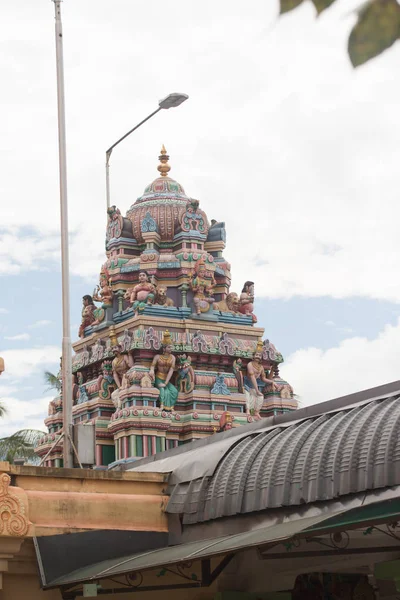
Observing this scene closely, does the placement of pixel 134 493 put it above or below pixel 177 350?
below

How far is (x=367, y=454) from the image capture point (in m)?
11.5

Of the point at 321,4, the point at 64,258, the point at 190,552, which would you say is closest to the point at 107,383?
the point at 64,258

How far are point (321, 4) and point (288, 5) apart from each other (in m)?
0.06

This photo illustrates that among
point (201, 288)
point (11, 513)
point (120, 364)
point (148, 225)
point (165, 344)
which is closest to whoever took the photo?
point (11, 513)

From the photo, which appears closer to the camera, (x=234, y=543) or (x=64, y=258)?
(x=234, y=543)

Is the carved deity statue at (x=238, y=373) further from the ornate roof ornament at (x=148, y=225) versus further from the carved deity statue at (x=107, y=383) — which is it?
the ornate roof ornament at (x=148, y=225)

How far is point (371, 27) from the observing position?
182cm

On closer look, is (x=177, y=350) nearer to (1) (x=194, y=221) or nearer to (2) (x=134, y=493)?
(1) (x=194, y=221)

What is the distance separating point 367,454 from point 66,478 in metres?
4.87

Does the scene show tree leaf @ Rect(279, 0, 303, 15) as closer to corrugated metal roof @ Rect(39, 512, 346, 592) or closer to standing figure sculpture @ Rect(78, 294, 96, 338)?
corrugated metal roof @ Rect(39, 512, 346, 592)

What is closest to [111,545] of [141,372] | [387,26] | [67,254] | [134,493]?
Result: [134,493]

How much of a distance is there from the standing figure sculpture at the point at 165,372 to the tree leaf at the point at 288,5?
121ft

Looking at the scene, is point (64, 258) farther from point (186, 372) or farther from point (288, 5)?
point (288, 5)

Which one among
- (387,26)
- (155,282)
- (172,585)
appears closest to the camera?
(387,26)
